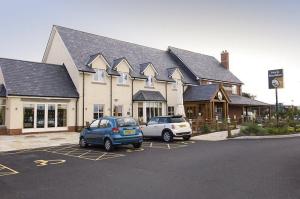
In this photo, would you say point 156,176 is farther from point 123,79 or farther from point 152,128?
point 123,79

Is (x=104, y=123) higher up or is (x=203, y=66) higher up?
(x=203, y=66)

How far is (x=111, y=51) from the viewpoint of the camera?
31.4m

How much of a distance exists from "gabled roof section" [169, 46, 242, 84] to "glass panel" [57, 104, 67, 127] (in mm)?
18452

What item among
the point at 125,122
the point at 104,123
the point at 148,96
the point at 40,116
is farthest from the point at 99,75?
the point at 125,122

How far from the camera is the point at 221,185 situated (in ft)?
24.0

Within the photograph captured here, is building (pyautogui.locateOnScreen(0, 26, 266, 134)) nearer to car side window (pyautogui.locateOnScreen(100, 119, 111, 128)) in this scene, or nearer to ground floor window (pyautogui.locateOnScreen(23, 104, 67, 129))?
ground floor window (pyautogui.locateOnScreen(23, 104, 67, 129))

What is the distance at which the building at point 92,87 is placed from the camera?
75.2ft

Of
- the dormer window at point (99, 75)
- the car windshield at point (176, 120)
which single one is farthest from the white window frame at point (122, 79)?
the car windshield at point (176, 120)

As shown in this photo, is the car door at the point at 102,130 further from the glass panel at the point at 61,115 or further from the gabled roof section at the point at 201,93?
the gabled roof section at the point at 201,93

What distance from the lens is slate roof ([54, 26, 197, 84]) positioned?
27.5m

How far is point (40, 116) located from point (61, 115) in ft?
6.25

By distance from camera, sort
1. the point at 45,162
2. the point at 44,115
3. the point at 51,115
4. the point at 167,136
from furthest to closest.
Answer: the point at 51,115 < the point at 44,115 < the point at 167,136 < the point at 45,162

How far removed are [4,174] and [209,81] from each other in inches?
1275

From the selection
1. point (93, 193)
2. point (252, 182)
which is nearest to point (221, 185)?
point (252, 182)
